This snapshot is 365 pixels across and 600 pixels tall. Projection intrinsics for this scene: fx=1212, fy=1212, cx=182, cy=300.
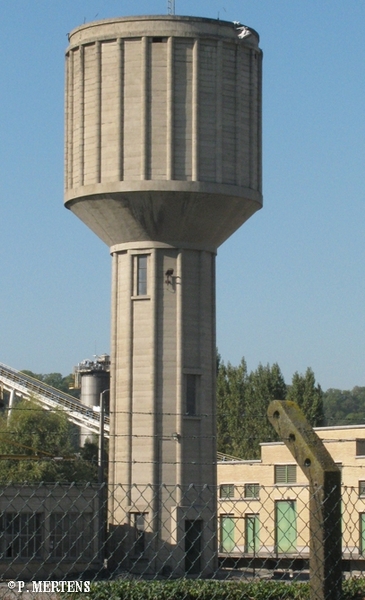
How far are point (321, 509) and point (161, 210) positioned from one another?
3298cm

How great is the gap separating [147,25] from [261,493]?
953 inches

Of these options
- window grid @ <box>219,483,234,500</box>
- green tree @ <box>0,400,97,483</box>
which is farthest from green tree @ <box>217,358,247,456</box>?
window grid @ <box>219,483,234,500</box>

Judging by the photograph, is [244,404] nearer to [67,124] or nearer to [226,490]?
[226,490]

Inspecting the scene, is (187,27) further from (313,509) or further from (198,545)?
(313,509)

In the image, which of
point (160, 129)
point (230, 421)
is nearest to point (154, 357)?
point (160, 129)

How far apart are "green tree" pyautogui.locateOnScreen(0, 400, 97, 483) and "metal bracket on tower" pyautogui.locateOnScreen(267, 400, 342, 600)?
53.3 meters

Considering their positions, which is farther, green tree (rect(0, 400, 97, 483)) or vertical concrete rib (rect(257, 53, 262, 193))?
green tree (rect(0, 400, 97, 483))

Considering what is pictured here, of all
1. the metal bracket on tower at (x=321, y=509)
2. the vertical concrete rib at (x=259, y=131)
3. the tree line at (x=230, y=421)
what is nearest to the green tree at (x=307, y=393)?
the tree line at (x=230, y=421)

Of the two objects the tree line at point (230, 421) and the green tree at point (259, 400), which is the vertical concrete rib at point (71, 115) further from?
the green tree at point (259, 400)

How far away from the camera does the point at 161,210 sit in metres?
42.5

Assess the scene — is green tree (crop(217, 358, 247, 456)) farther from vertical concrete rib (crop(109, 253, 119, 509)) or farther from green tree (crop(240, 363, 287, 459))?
vertical concrete rib (crop(109, 253, 119, 509))

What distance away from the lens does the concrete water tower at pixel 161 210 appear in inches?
1662

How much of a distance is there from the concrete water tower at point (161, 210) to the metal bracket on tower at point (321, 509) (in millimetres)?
31484

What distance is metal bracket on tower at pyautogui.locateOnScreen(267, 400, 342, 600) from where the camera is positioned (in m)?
9.94
